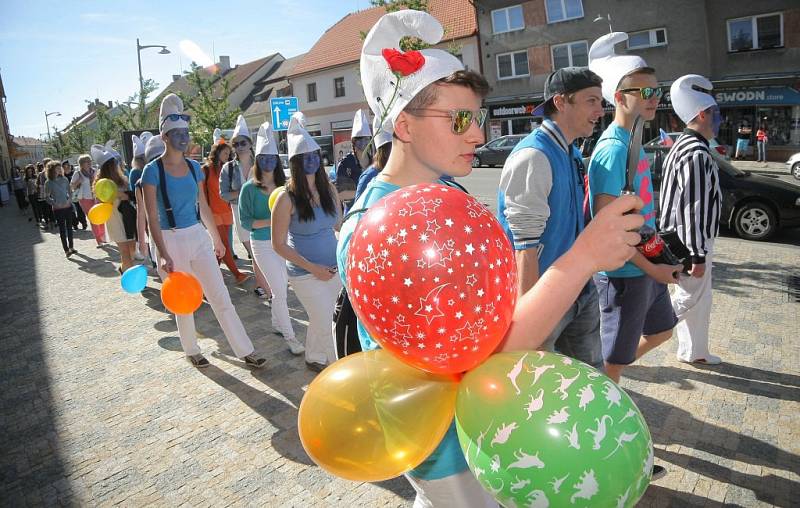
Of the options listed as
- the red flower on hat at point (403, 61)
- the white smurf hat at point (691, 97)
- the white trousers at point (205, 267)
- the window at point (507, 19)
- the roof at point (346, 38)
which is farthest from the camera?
the roof at point (346, 38)

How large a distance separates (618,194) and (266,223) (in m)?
3.59

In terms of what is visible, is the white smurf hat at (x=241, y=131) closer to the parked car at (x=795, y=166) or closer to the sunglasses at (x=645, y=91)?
the sunglasses at (x=645, y=91)

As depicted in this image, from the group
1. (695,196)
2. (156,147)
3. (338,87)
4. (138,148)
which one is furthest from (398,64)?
(338,87)

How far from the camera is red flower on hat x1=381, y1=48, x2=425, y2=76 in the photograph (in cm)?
153

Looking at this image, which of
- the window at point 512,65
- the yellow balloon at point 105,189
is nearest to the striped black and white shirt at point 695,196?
the yellow balloon at point 105,189

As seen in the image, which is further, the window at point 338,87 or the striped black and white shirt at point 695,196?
the window at point 338,87

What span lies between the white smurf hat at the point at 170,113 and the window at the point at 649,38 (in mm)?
25479

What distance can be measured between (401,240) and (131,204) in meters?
8.90

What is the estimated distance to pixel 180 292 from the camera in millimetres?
4387

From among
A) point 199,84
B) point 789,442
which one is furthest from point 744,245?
point 199,84

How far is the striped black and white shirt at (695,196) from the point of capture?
3715mm

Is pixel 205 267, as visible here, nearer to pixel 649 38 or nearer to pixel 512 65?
pixel 649 38

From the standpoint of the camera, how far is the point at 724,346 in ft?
14.8

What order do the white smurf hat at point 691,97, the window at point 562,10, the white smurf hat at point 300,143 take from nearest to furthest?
1. the white smurf hat at point 691,97
2. the white smurf hat at point 300,143
3. the window at point 562,10
